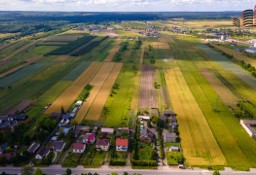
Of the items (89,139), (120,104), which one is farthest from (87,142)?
(120,104)

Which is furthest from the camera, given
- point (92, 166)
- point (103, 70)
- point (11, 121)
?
point (103, 70)

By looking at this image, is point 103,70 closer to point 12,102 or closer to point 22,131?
point 12,102

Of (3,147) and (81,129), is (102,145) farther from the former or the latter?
(3,147)

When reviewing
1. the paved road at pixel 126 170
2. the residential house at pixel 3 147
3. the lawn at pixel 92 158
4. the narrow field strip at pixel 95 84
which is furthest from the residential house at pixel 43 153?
the narrow field strip at pixel 95 84

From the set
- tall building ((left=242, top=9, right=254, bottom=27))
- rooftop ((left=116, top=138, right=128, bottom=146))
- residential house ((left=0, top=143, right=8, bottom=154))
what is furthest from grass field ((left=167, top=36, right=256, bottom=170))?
residential house ((left=0, top=143, right=8, bottom=154))

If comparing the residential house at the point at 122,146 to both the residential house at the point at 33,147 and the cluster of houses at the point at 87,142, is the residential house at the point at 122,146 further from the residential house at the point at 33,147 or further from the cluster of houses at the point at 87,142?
the residential house at the point at 33,147

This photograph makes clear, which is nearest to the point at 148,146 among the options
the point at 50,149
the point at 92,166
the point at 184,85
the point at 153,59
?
the point at 92,166

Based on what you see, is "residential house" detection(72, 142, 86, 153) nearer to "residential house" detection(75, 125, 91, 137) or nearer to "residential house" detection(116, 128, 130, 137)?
"residential house" detection(75, 125, 91, 137)

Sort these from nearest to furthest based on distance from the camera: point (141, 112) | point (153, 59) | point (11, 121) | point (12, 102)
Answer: point (11, 121) → point (141, 112) → point (12, 102) → point (153, 59)
